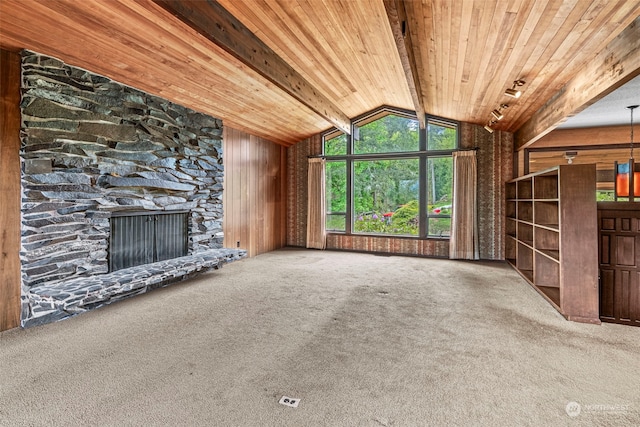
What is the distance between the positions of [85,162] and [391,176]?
563 cm

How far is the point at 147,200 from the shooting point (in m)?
4.23

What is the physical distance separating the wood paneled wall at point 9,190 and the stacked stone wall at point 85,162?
2.4 inches

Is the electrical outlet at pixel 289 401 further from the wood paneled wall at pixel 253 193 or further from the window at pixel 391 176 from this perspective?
the window at pixel 391 176

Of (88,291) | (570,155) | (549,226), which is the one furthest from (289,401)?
(570,155)

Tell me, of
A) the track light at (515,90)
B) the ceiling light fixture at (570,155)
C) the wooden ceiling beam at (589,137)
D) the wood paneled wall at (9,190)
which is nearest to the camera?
the wood paneled wall at (9,190)

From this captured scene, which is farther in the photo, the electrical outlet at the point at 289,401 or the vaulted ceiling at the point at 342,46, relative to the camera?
the vaulted ceiling at the point at 342,46

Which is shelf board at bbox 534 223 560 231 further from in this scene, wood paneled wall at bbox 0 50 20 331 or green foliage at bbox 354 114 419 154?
wood paneled wall at bbox 0 50 20 331

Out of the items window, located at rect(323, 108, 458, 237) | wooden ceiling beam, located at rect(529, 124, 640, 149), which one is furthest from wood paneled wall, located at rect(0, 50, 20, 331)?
wooden ceiling beam, located at rect(529, 124, 640, 149)

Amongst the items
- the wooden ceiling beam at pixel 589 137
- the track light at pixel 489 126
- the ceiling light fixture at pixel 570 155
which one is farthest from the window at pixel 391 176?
the ceiling light fixture at pixel 570 155

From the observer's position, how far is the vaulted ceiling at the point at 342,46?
2490 millimetres

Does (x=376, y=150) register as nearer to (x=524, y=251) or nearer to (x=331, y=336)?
(x=524, y=251)

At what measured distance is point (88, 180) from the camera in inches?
139

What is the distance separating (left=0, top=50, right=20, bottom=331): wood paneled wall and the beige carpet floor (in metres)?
0.33

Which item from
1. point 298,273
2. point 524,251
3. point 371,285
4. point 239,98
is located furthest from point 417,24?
point 524,251
